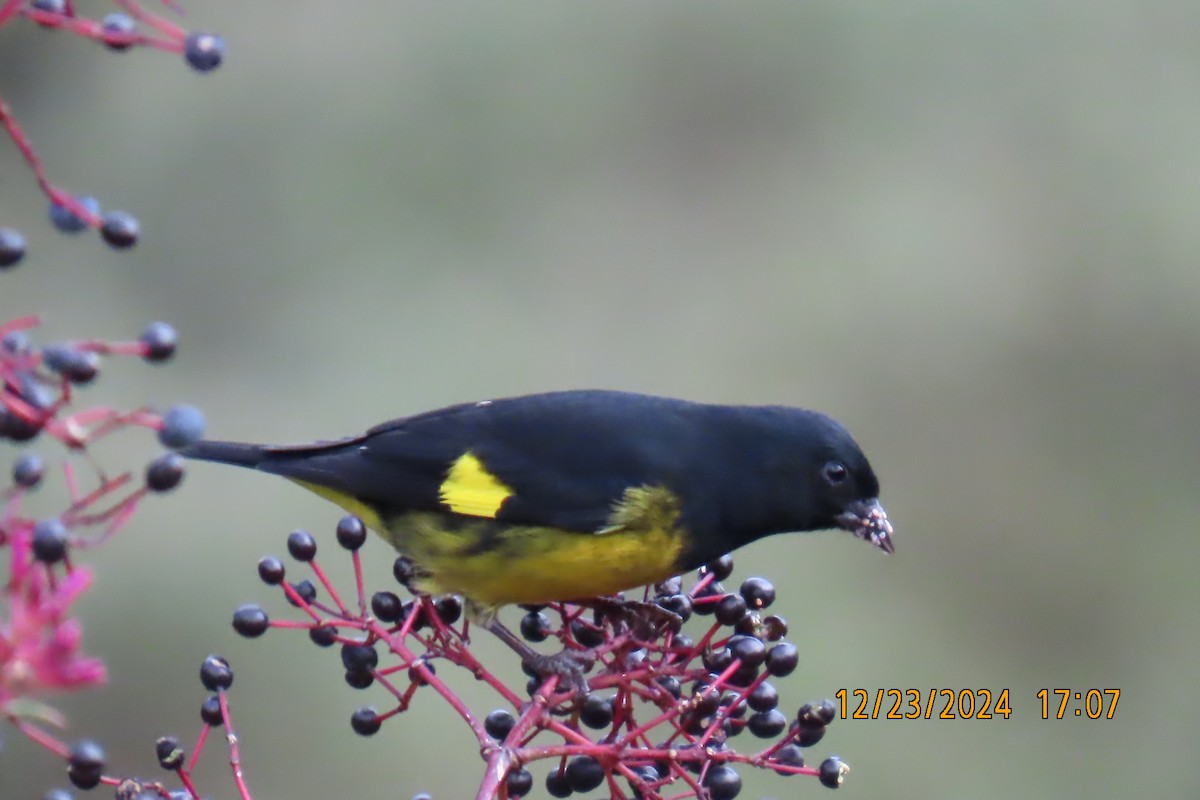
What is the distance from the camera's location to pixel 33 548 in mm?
955

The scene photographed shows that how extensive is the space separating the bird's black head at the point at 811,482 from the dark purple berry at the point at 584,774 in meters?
0.72

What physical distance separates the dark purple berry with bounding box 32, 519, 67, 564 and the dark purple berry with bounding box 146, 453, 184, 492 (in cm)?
11

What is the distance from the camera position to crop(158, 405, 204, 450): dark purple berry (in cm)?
106

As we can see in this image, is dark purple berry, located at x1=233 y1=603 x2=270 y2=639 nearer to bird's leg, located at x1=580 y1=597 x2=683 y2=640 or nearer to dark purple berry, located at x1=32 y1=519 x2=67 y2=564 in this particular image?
bird's leg, located at x1=580 y1=597 x2=683 y2=640

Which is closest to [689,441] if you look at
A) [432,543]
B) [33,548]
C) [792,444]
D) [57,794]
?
[792,444]

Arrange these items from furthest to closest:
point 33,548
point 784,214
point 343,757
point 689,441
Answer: point 784,214 < point 343,757 < point 689,441 < point 33,548

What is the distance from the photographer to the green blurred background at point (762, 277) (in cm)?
455

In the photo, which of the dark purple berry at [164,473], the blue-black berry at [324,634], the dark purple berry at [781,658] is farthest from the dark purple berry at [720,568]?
the dark purple berry at [164,473]

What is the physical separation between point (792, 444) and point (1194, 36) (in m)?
3.89

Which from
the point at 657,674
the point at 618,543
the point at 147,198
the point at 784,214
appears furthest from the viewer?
the point at 784,214

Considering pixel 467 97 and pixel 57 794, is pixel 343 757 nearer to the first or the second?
pixel 467 97

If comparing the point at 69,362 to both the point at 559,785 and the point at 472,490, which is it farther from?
the point at 472,490
